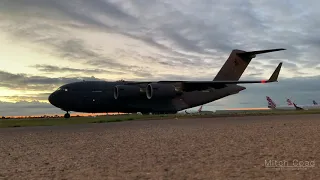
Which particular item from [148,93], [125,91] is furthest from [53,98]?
[148,93]

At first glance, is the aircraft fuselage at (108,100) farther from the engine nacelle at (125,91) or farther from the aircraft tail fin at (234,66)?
the aircraft tail fin at (234,66)

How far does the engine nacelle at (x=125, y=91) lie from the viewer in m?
32.7

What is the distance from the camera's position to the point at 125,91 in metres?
32.9

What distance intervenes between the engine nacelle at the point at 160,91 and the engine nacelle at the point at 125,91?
117 cm

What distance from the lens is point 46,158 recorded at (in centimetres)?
819

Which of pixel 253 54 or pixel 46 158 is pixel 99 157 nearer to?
pixel 46 158

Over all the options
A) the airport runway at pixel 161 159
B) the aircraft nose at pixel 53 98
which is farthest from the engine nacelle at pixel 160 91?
the airport runway at pixel 161 159

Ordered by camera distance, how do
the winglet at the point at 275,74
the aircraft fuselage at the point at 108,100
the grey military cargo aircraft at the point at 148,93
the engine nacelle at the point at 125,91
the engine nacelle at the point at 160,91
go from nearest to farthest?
the aircraft fuselage at the point at 108,100, the grey military cargo aircraft at the point at 148,93, the winglet at the point at 275,74, the engine nacelle at the point at 125,91, the engine nacelle at the point at 160,91

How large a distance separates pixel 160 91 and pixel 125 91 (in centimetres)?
334

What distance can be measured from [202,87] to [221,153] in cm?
2792

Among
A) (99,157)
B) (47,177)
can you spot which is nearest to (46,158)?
(99,157)

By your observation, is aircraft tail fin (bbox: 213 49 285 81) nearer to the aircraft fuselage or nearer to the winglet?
the aircraft fuselage

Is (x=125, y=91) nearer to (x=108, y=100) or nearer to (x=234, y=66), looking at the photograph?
Answer: (x=108, y=100)

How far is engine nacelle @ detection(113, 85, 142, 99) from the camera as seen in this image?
32688 mm
